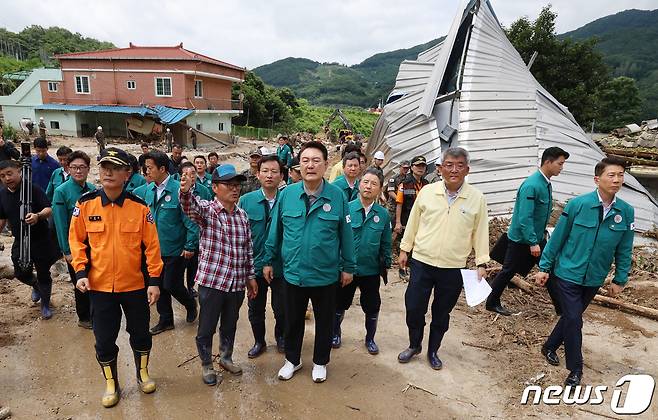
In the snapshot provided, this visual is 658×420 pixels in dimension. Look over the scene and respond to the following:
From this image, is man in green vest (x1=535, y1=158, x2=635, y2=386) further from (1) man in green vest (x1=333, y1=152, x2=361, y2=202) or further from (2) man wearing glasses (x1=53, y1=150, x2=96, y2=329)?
(2) man wearing glasses (x1=53, y1=150, x2=96, y2=329)

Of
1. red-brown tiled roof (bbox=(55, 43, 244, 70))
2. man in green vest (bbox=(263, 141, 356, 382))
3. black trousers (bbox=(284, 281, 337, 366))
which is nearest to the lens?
man in green vest (bbox=(263, 141, 356, 382))

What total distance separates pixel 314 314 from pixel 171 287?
5.64 ft

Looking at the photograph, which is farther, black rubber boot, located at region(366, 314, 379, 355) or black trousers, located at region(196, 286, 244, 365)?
black rubber boot, located at region(366, 314, 379, 355)

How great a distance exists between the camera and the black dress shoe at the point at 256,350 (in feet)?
12.6

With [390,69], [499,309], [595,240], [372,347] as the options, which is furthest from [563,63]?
[390,69]

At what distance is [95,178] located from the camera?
1384 cm

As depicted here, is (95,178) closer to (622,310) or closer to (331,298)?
(331,298)

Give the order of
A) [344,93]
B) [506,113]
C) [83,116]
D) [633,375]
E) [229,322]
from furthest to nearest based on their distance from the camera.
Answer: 1. [344,93]
2. [83,116]
3. [506,113]
4. [633,375]
5. [229,322]

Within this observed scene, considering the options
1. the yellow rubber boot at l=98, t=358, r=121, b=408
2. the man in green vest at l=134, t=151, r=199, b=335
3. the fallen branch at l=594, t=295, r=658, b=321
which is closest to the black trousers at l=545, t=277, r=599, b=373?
the fallen branch at l=594, t=295, r=658, b=321

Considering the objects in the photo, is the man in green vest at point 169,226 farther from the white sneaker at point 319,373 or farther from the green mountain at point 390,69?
the green mountain at point 390,69

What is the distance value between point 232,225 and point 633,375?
4.09 metres

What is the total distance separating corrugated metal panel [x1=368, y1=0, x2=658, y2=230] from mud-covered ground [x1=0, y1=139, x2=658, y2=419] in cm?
469

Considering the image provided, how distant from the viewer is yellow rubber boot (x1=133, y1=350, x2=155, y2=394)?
3191 mm

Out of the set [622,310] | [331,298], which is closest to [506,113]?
[622,310]
